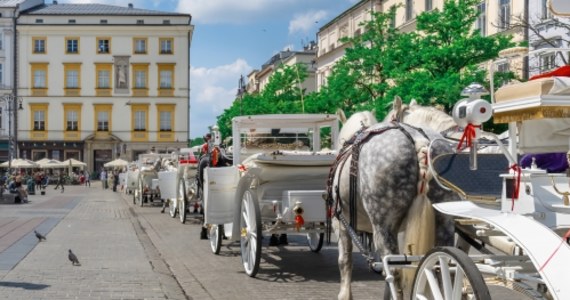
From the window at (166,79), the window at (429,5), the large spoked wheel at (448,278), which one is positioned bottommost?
the large spoked wheel at (448,278)

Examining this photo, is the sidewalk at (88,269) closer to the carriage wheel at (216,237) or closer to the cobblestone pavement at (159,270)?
the cobblestone pavement at (159,270)

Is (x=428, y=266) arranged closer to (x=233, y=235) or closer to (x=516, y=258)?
(x=516, y=258)

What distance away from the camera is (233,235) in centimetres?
1065

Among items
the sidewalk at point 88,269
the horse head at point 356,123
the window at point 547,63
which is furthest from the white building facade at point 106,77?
the horse head at point 356,123

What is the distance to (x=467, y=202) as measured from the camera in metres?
4.95

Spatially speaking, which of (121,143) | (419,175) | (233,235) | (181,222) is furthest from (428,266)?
(121,143)

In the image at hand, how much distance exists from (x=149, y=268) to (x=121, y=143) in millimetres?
69365

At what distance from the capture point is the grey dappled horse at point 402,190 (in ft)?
18.5

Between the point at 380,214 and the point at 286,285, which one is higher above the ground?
the point at 380,214

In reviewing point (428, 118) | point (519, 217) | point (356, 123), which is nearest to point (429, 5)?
point (356, 123)

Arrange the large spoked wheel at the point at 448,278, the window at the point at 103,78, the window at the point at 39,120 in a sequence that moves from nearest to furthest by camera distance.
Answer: the large spoked wheel at the point at 448,278, the window at the point at 39,120, the window at the point at 103,78

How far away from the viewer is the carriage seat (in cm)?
505

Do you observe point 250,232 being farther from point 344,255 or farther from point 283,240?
point 283,240

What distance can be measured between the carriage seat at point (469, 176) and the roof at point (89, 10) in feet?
250
